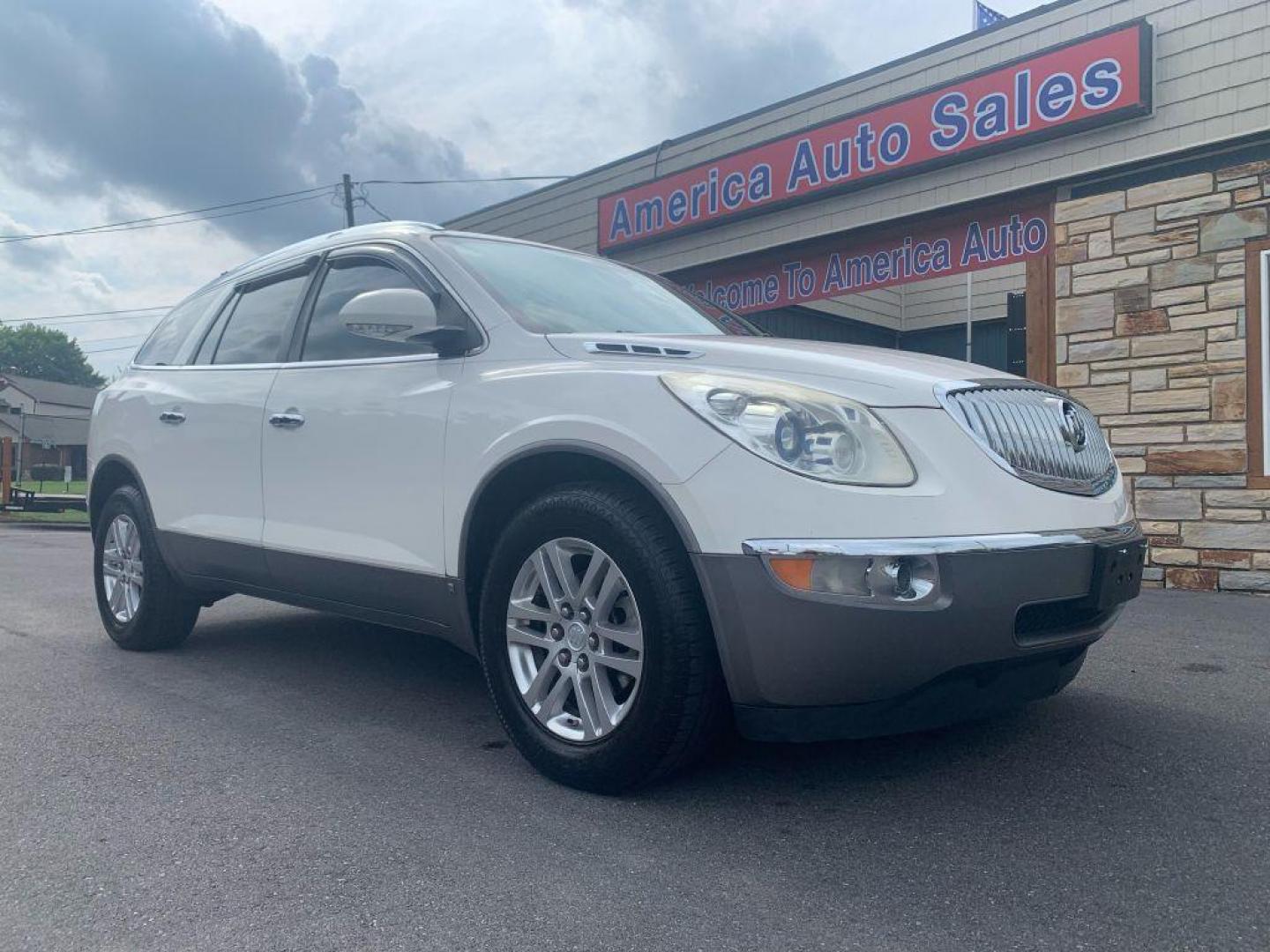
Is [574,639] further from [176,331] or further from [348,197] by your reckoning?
[348,197]

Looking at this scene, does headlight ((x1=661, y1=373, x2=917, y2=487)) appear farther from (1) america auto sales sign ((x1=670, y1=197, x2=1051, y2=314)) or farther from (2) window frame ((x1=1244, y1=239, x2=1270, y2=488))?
(2) window frame ((x1=1244, y1=239, x2=1270, y2=488))

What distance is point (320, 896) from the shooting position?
241cm

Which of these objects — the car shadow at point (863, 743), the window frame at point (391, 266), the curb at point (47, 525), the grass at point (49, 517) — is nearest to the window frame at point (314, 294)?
the window frame at point (391, 266)

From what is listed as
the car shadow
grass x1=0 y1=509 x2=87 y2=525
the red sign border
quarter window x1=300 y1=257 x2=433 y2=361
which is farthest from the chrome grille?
grass x1=0 y1=509 x2=87 y2=525

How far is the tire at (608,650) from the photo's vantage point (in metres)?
2.75

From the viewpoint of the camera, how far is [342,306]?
13.6 feet

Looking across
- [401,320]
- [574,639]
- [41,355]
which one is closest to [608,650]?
[574,639]

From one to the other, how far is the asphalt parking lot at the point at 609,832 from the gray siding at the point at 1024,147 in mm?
5143

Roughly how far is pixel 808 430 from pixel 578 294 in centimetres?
150

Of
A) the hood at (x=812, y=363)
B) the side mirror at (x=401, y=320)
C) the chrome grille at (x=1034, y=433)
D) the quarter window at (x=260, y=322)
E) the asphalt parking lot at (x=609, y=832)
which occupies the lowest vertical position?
the asphalt parking lot at (x=609, y=832)

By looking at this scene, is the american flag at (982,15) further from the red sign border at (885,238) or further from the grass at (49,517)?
the grass at (49,517)

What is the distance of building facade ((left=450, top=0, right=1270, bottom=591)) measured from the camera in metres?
7.54

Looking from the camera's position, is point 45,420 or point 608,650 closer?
point 608,650

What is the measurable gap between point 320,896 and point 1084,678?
3175 mm
